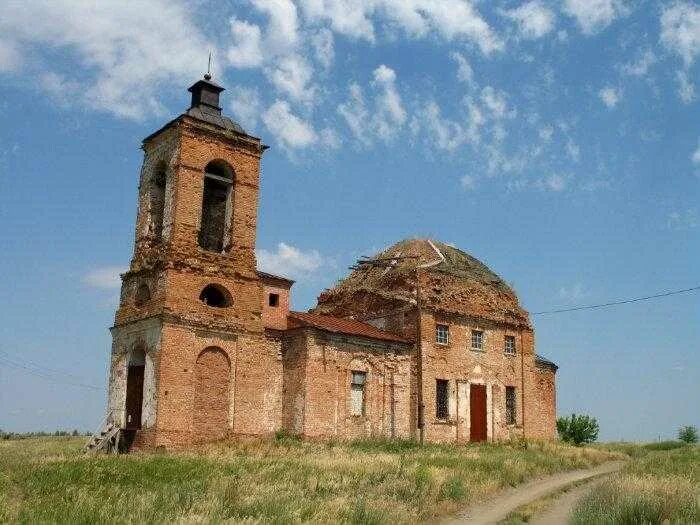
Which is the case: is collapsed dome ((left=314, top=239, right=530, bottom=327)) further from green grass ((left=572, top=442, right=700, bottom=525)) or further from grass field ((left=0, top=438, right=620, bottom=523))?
green grass ((left=572, top=442, right=700, bottom=525))

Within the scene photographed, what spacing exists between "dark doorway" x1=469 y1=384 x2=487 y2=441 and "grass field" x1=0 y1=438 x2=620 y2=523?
6760mm

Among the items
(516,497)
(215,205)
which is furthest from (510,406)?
(215,205)

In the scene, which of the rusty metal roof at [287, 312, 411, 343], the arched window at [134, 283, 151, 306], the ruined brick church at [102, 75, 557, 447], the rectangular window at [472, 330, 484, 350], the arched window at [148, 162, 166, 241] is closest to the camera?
the ruined brick church at [102, 75, 557, 447]

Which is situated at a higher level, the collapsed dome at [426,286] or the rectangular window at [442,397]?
the collapsed dome at [426,286]

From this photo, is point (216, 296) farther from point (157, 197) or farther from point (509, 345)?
point (509, 345)

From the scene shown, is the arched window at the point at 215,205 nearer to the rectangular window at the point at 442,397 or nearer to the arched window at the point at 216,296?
the arched window at the point at 216,296

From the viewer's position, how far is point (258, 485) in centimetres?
1556

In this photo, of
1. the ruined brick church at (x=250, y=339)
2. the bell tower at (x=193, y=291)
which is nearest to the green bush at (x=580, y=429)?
the ruined brick church at (x=250, y=339)

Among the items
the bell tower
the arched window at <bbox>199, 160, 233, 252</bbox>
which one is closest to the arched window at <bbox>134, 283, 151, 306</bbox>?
the bell tower

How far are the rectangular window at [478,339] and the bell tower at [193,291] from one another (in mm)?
9678

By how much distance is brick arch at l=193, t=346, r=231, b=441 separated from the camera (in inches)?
896

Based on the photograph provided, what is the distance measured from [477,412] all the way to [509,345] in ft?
12.0

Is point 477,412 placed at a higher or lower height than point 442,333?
lower

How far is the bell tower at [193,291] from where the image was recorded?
73.9ft
